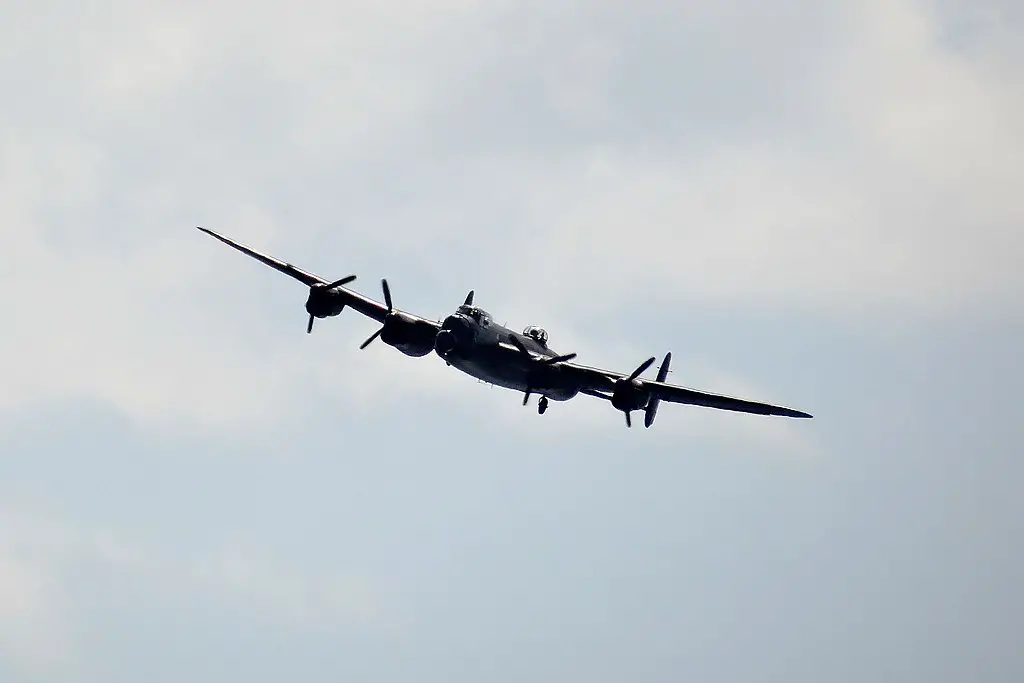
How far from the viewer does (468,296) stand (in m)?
62.1

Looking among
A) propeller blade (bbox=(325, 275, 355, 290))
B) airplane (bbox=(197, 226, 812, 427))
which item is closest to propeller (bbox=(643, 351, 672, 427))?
airplane (bbox=(197, 226, 812, 427))

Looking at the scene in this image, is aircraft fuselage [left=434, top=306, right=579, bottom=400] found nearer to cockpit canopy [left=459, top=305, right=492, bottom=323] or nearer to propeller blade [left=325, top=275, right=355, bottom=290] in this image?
cockpit canopy [left=459, top=305, right=492, bottom=323]

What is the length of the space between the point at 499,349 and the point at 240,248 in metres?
16.6

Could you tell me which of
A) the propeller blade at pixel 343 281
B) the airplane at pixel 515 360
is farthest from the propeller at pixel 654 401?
the propeller blade at pixel 343 281

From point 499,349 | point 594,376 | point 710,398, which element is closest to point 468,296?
point 499,349

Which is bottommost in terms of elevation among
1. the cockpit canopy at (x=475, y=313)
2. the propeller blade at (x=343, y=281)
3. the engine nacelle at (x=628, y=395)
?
the engine nacelle at (x=628, y=395)

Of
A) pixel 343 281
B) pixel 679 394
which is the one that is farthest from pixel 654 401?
pixel 343 281

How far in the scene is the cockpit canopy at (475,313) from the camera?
60.7 m

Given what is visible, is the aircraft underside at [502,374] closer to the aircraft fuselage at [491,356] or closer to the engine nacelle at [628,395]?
the aircraft fuselage at [491,356]

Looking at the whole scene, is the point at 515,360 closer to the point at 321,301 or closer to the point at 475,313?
the point at 475,313

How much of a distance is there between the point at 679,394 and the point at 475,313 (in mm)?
11491

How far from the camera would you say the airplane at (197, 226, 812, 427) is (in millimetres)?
60375

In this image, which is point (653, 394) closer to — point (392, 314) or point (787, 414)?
point (787, 414)

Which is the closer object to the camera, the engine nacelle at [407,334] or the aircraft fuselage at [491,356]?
the aircraft fuselage at [491,356]
